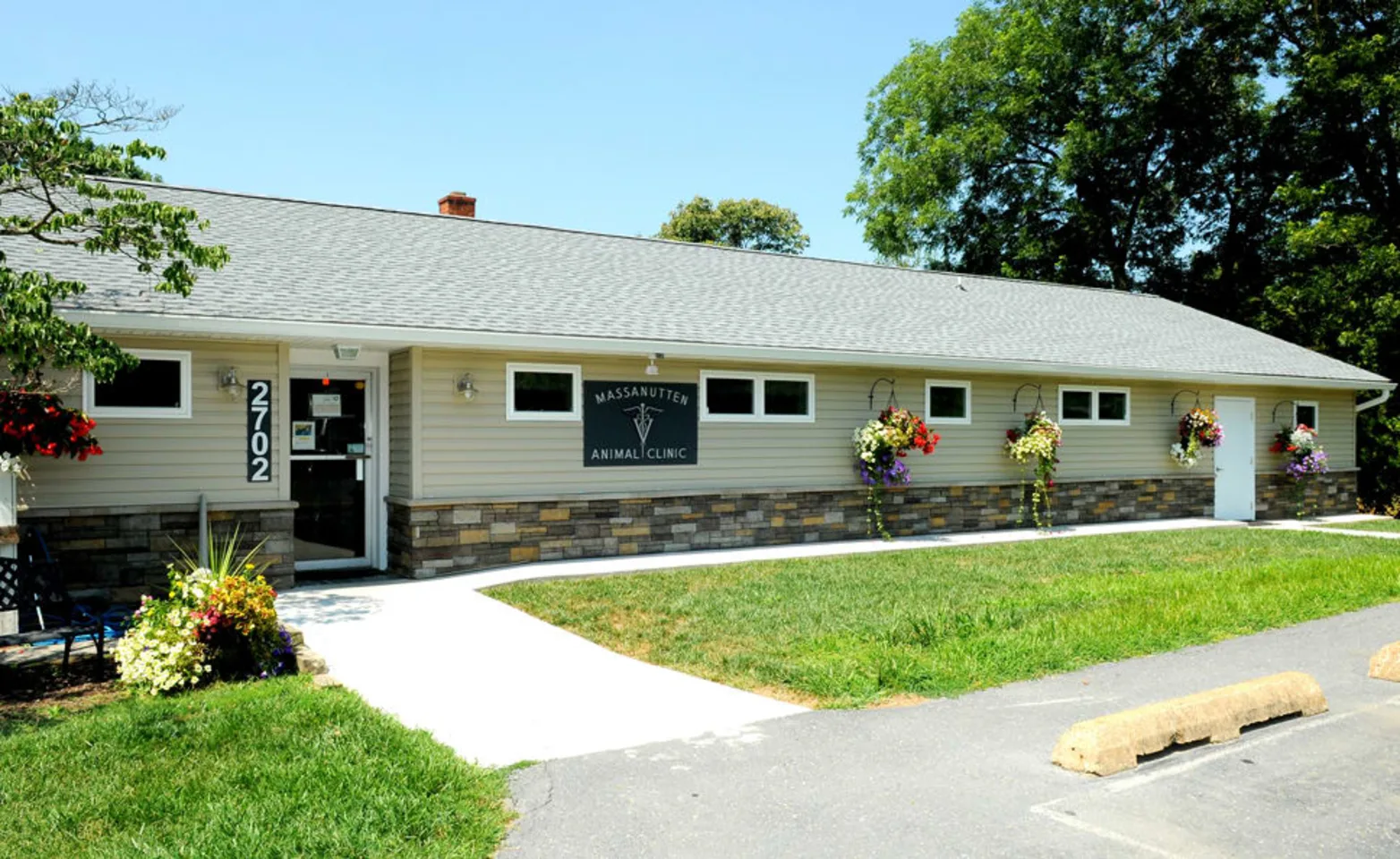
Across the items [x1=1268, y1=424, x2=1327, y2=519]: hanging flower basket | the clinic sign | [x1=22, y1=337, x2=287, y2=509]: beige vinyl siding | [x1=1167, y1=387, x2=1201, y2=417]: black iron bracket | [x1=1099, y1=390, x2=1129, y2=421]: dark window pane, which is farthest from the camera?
[x1=1268, y1=424, x2=1327, y2=519]: hanging flower basket

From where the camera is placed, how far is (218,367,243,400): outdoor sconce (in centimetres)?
933

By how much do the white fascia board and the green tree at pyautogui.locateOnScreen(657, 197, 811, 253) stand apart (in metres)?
32.2

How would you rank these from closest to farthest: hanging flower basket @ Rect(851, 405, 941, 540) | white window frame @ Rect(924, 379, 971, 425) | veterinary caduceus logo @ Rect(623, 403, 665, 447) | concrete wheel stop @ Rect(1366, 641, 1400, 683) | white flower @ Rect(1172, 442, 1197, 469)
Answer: concrete wheel stop @ Rect(1366, 641, 1400, 683) → veterinary caduceus logo @ Rect(623, 403, 665, 447) → hanging flower basket @ Rect(851, 405, 941, 540) → white window frame @ Rect(924, 379, 971, 425) → white flower @ Rect(1172, 442, 1197, 469)

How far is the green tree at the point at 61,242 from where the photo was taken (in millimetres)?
6895

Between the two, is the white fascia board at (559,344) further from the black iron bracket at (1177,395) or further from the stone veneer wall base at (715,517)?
the stone veneer wall base at (715,517)

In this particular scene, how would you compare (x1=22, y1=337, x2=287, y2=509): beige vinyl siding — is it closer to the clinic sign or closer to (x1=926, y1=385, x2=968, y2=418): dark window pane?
the clinic sign

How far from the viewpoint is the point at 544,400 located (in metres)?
11.2

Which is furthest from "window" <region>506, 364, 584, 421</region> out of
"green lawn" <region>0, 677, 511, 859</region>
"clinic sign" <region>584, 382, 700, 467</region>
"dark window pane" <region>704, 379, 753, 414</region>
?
"green lawn" <region>0, 677, 511, 859</region>

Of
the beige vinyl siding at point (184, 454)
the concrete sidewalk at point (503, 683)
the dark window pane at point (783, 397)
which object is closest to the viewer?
the concrete sidewalk at point (503, 683)

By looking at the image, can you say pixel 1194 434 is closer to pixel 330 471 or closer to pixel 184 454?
pixel 330 471

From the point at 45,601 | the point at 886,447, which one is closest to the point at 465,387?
the point at 45,601

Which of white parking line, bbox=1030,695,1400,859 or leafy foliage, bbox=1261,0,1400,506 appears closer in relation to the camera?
white parking line, bbox=1030,695,1400,859

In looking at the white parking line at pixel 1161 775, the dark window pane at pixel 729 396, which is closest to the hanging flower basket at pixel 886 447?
the dark window pane at pixel 729 396

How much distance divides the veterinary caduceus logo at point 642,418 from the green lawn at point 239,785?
642 centimetres
